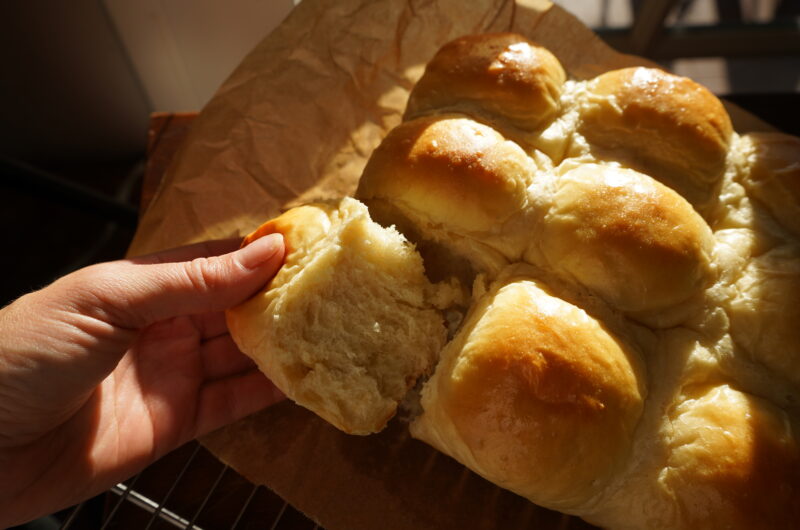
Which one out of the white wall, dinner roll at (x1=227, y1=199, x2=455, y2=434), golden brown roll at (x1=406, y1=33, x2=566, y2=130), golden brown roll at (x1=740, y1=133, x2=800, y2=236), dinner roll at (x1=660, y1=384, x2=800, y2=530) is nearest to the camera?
dinner roll at (x1=660, y1=384, x2=800, y2=530)

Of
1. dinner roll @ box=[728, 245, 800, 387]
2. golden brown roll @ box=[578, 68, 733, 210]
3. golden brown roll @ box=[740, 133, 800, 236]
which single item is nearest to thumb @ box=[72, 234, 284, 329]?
golden brown roll @ box=[578, 68, 733, 210]

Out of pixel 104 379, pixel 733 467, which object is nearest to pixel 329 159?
pixel 104 379

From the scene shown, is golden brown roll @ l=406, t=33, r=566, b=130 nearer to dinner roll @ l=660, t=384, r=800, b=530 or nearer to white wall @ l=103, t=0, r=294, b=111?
dinner roll @ l=660, t=384, r=800, b=530

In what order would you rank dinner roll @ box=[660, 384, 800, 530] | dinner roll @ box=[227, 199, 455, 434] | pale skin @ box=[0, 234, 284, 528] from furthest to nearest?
dinner roll @ box=[227, 199, 455, 434], pale skin @ box=[0, 234, 284, 528], dinner roll @ box=[660, 384, 800, 530]

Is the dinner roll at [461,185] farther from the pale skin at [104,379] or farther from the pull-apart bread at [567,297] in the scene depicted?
the pale skin at [104,379]

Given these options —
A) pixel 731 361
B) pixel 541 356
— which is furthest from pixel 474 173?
pixel 731 361

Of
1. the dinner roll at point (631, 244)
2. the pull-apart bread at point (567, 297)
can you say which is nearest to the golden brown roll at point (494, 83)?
the pull-apart bread at point (567, 297)

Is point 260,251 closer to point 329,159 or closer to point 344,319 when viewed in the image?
point 344,319
